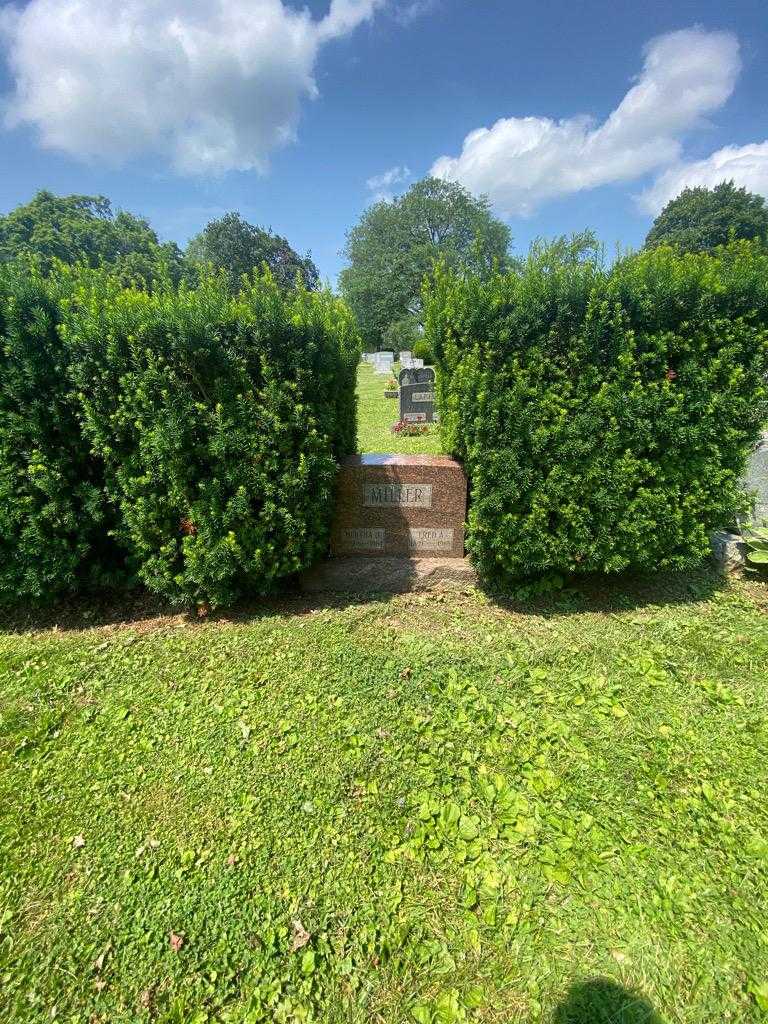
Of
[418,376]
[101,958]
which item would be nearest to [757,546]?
[101,958]

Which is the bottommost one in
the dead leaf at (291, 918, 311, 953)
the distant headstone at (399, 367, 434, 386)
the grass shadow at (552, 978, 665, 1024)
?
the dead leaf at (291, 918, 311, 953)

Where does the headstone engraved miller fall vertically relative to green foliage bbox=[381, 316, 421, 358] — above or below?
below

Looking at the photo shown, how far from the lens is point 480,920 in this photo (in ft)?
5.77

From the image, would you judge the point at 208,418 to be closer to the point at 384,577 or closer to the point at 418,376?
the point at 384,577

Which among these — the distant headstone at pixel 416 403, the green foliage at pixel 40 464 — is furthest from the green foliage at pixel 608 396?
the distant headstone at pixel 416 403

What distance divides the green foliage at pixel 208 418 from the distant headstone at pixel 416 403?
8.17 metres

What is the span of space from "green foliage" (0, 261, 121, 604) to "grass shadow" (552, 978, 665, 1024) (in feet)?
11.9

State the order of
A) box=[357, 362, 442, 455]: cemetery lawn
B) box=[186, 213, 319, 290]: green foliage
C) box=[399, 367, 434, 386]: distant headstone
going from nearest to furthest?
box=[357, 362, 442, 455]: cemetery lawn < box=[399, 367, 434, 386]: distant headstone < box=[186, 213, 319, 290]: green foliage

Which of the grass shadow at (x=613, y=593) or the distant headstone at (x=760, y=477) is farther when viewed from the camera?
the distant headstone at (x=760, y=477)

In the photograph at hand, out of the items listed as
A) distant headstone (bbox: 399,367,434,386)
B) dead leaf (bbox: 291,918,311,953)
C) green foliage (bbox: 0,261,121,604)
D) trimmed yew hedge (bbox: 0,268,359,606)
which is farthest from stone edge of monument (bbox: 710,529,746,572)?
distant headstone (bbox: 399,367,434,386)

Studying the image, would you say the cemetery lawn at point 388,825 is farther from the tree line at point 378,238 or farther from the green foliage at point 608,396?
the tree line at point 378,238

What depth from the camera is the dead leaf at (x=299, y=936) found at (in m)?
1.70

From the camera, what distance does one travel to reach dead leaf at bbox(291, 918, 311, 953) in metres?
1.70

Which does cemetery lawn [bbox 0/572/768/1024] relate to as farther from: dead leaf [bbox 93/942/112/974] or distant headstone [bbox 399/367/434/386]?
distant headstone [bbox 399/367/434/386]
